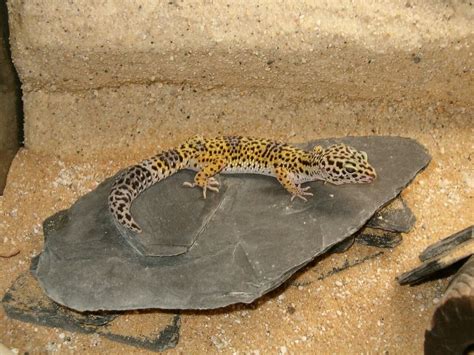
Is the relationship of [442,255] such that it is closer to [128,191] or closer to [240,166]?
[240,166]

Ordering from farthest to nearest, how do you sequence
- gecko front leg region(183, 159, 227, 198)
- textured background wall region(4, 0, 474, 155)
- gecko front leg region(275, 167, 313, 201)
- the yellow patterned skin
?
1. textured background wall region(4, 0, 474, 155)
2. gecko front leg region(183, 159, 227, 198)
3. gecko front leg region(275, 167, 313, 201)
4. the yellow patterned skin

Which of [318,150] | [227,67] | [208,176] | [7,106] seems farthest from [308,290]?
[7,106]

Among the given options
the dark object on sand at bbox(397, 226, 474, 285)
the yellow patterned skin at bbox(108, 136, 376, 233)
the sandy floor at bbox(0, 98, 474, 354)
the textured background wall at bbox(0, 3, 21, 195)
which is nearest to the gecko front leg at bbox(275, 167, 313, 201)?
the yellow patterned skin at bbox(108, 136, 376, 233)

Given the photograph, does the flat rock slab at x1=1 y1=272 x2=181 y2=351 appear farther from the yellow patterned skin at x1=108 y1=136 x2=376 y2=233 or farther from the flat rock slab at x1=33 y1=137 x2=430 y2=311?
the yellow patterned skin at x1=108 y1=136 x2=376 y2=233

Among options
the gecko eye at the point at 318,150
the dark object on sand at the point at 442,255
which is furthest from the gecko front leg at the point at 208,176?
the dark object on sand at the point at 442,255

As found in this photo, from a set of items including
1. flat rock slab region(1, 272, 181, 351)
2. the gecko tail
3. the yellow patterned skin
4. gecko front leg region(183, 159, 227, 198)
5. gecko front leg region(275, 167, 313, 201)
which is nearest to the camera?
the gecko tail

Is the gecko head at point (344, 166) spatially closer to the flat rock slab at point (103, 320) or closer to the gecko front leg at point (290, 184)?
the gecko front leg at point (290, 184)
